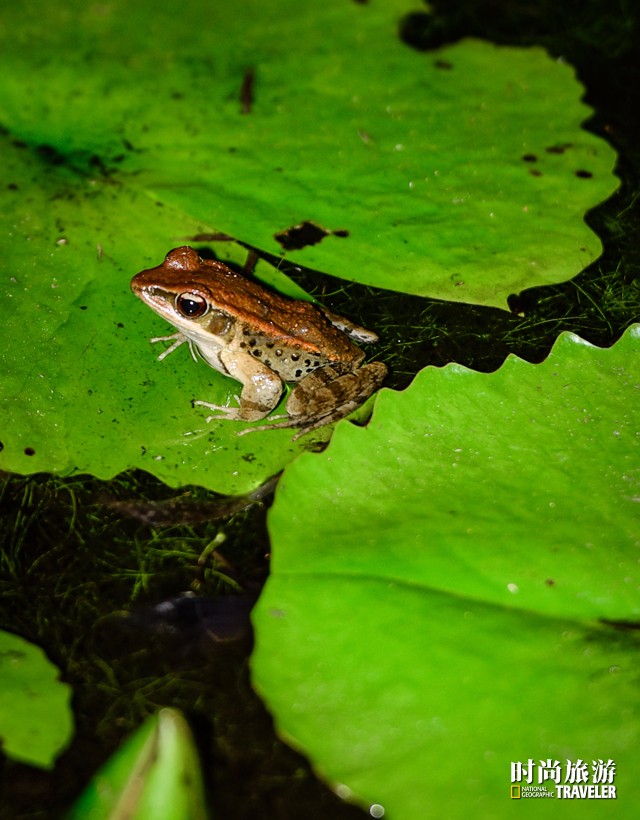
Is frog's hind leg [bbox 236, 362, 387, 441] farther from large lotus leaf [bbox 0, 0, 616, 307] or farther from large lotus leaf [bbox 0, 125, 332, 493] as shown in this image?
large lotus leaf [bbox 0, 0, 616, 307]

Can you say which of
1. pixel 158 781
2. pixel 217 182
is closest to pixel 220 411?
pixel 217 182

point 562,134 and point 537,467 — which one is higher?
point 562,134

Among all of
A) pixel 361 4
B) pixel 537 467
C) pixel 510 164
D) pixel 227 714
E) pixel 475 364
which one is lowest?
pixel 227 714

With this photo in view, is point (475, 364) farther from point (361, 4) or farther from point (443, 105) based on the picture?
point (361, 4)

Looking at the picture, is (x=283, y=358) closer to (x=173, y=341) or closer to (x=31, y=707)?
(x=173, y=341)

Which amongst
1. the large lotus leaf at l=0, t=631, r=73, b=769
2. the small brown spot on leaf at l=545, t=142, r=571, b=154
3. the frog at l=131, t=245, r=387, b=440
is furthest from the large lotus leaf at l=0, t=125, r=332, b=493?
the small brown spot on leaf at l=545, t=142, r=571, b=154

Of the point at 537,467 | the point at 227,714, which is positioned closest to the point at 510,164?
the point at 537,467
